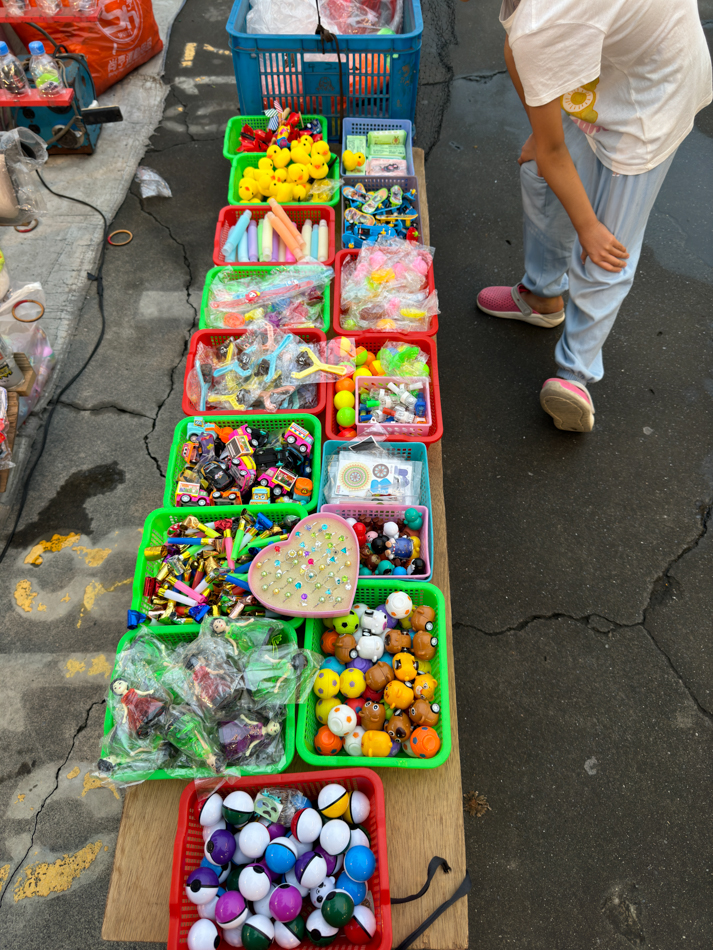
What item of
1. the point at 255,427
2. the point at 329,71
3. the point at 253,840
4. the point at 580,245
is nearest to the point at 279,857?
the point at 253,840

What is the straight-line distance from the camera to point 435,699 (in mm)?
1562

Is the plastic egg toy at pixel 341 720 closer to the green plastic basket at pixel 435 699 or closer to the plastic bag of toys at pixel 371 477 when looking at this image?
the green plastic basket at pixel 435 699

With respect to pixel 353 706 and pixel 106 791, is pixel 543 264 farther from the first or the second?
pixel 106 791

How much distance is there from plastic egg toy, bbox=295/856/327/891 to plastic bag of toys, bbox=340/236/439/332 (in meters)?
1.78

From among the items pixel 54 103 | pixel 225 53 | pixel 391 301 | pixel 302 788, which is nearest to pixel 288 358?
pixel 391 301

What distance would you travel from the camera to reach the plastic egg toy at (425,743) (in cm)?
145

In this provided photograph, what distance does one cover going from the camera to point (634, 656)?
2.33m

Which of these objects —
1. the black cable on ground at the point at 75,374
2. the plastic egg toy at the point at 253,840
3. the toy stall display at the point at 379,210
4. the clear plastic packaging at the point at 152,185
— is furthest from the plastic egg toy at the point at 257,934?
the clear plastic packaging at the point at 152,185

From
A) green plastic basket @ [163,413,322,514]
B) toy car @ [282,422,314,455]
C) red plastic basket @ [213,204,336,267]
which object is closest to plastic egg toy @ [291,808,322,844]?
green plastic basket @ [163,413,322,514]

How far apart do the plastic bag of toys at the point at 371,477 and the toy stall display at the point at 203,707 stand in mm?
550

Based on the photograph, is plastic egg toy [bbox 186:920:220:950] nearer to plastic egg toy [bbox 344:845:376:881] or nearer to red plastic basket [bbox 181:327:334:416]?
plastic egg toy [bbox 344:845:376:881]

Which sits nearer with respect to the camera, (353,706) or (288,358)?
(353,706)

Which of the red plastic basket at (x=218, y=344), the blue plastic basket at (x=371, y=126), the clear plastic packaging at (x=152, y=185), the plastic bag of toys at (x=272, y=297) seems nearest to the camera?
the red plastic basket at (x=218, y=344)

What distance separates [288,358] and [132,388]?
4.09 feet
